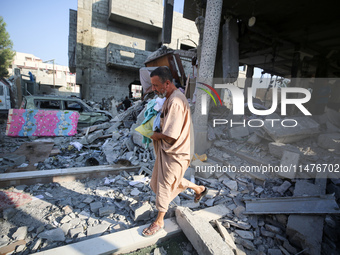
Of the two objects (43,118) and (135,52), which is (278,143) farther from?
(135,52)

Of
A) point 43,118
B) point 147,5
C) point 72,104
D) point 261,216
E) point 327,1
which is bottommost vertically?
point 261,216

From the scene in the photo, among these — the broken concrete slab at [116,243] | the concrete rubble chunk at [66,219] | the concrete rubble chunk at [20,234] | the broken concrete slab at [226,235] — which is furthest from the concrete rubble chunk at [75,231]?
the broken concrete slab at [226,235]

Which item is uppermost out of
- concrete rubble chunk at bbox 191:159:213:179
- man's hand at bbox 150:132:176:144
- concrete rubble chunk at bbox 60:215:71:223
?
man's hand at bbox 150:132:176:144

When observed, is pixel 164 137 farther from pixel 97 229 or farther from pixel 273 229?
pixel 273 229

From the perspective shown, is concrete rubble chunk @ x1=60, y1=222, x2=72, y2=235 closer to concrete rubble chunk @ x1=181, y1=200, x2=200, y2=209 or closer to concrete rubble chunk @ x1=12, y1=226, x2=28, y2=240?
concrete rubble chunk @ x1=12, y1=226, x2=28, y2=240

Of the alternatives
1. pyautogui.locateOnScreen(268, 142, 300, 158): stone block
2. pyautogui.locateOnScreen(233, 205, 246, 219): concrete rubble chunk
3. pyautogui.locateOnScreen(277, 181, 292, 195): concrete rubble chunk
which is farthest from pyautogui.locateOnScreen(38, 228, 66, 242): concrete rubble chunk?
pyautogui.locateOnScreen(268, 142, 300, 158): stone block

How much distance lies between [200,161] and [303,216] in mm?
1989

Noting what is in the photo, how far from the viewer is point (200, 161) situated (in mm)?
3840

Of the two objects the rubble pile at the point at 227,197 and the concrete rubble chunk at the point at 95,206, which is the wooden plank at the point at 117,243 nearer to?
the rubble pile at the point at 227,197

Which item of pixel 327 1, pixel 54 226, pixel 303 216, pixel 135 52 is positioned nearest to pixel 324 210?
pixel 303 216

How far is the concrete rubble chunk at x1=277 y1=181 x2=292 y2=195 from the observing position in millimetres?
2832

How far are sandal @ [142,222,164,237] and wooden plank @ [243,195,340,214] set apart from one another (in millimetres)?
1348

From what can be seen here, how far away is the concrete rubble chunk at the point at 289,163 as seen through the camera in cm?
295

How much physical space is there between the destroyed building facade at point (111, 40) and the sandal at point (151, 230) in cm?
1379
